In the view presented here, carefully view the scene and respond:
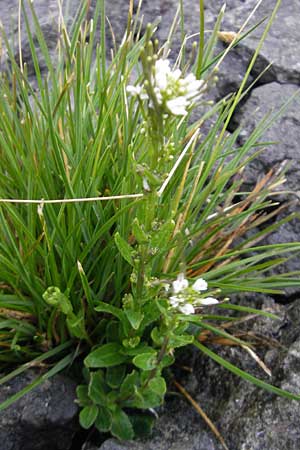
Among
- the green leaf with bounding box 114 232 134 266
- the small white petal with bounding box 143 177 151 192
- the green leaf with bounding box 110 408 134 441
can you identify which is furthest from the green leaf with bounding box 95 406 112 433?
the small white petal with bounding box 143 177 151 192

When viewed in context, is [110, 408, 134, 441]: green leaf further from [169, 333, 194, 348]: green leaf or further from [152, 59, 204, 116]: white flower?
[152, 59, 204, 116]: white flower

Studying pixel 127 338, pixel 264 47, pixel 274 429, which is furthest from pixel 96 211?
pixel 264 47

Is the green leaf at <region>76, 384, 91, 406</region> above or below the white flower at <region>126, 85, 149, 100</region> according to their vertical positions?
below

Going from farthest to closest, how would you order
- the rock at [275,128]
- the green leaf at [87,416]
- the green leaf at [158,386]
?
the rock at [275,128] < the green leaf at [87,416] < the green leaf at [158,386]

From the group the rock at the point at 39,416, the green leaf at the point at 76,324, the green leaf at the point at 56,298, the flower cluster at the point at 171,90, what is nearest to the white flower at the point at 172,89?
the flower cluster at the point at 171,90

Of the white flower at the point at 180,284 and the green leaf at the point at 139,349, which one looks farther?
the green leaf at the point at 139,349

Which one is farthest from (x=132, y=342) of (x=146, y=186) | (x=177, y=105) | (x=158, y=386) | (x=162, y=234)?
(x=177, y=105)

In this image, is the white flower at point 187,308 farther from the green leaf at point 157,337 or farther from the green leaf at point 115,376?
the green leaf at point 115,376
